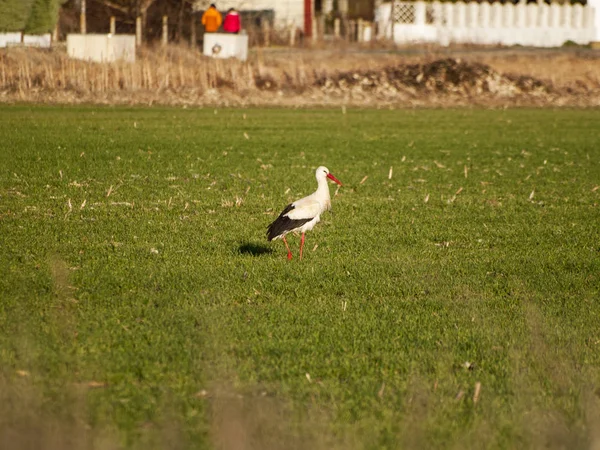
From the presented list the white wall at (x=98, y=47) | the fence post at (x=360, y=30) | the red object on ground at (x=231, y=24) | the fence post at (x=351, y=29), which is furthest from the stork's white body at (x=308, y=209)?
the fence post at (x=351, y=29)

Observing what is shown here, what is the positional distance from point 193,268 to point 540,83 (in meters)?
38.7

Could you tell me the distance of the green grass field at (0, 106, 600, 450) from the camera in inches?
252

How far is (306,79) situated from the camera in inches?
1674

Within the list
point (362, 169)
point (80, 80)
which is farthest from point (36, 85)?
point (362, 169)

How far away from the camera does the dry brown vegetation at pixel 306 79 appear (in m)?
38.2

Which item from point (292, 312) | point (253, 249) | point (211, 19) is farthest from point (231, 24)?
point (292, 312)

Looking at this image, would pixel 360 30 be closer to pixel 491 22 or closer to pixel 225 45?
pixel 491 22

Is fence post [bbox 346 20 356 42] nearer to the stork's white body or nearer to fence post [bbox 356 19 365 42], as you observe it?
fence post [bbox 356 19 365 42]

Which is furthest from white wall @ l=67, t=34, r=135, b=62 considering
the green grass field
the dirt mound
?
Answer: the green grass field

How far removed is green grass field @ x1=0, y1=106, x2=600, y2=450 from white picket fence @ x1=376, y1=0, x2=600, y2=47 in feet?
181

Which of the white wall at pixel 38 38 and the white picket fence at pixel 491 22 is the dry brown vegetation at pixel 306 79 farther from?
the white picket fence at pixel 491 22

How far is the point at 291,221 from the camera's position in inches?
425

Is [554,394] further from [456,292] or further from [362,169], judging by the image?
[362,169]

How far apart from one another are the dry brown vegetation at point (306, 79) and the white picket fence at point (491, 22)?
2205 cm
